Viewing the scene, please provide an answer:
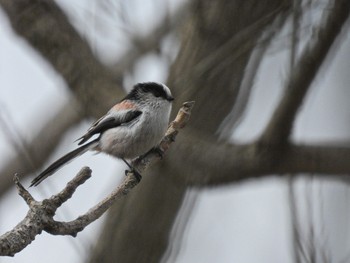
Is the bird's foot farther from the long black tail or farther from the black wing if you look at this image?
the black wing

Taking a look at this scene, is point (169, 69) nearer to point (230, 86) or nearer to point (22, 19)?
point (230, 86)

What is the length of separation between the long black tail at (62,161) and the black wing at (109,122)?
0.05m

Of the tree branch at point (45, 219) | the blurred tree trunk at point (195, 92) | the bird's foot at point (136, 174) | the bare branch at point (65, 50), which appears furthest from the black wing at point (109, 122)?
the tree branch at point (45, 219)

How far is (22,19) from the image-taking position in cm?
473

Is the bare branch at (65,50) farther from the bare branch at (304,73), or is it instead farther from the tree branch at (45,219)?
the tree branch at (45,219)

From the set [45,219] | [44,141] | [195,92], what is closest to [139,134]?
[195,92]

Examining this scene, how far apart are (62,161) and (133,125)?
0.55m

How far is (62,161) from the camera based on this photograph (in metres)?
3.58

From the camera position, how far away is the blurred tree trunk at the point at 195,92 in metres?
3.85

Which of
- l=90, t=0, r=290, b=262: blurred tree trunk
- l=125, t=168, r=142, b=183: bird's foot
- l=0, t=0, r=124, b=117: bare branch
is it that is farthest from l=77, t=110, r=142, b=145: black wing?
l=125, t=168, r=142, b=183: bird's foot

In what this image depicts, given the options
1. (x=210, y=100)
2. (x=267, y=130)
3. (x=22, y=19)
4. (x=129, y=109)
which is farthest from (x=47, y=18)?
(x=267, y=130)

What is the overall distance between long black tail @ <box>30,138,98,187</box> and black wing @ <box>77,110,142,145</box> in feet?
0.17

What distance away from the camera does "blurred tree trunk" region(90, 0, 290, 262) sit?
3.85 metres

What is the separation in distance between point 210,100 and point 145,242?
0.94m
